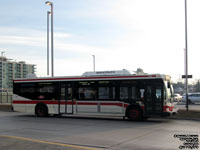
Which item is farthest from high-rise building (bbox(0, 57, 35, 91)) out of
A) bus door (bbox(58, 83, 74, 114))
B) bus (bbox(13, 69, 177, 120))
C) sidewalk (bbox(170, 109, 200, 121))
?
sidewalk (bbox(170, 109, 200, 121))

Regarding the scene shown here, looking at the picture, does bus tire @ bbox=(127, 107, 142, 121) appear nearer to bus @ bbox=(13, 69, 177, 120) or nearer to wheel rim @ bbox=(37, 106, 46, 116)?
bus @ bbox=(13, 69, 177, 120)

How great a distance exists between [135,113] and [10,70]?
143m

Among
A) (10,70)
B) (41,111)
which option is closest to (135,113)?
(41,111)

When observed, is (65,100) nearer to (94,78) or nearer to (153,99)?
(94,78)

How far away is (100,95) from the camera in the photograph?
19188 mm

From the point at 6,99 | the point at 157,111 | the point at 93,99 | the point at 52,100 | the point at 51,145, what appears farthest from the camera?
the point at 6,99

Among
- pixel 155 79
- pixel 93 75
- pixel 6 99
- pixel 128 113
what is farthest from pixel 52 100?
pixel 6 99

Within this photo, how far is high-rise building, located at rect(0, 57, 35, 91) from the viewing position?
141625 mm

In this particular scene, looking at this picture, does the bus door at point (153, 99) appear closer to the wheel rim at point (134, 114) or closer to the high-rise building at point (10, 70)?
the wheel rim at point (134, 114)

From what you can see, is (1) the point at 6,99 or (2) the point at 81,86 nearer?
(2) the point at 81,86

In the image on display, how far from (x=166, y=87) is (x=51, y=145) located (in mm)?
10056

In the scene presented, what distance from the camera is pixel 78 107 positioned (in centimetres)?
1983

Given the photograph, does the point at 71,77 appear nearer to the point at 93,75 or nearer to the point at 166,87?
the point at 93,75

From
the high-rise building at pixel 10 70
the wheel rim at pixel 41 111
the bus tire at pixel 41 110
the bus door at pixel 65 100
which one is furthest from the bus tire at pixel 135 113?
the high-rise building at pixel 10 70
